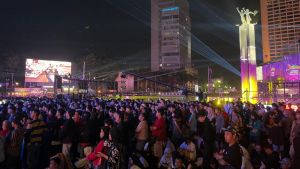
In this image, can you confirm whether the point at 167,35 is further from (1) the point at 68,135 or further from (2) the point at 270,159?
(2) the point at 270,159

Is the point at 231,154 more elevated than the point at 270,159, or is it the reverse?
the point at 231,154

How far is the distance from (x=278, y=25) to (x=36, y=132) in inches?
4017

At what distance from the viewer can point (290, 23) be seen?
303ft

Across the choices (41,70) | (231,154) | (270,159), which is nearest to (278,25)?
Result: (41,70)

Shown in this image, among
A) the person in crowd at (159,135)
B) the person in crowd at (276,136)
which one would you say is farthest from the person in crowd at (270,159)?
the person in crowd at (159,135)

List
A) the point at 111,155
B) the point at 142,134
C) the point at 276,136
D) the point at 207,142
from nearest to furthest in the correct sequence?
the point at 111,155
the point at 207,142
the point at 142,134
the point at 276,136

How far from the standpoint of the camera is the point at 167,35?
10731 centimetres

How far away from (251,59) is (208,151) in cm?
3036

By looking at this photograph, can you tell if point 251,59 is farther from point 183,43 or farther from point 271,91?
point 183,43

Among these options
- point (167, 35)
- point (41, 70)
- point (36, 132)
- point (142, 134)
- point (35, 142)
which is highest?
point (167, 35)

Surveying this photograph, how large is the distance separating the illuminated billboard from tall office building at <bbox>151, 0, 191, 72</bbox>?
2135 inches

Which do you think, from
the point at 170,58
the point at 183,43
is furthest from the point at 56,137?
the point at 183,43

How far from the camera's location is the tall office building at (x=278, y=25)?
9100cm

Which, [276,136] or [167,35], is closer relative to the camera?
[276,136]
